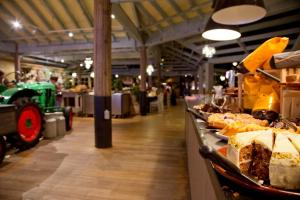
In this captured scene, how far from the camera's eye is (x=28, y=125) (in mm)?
5254

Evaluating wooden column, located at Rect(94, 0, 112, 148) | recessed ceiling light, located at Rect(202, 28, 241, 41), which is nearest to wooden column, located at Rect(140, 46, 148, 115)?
wooden column, located at Rect(94, 0, 112, 148)

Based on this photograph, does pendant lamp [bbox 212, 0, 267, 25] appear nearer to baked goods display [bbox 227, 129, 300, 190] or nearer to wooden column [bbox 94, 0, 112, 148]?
baked goods display [bbox 227, 129, 300, 190]

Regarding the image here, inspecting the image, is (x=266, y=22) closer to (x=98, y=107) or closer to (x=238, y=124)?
(x=98, y=107)

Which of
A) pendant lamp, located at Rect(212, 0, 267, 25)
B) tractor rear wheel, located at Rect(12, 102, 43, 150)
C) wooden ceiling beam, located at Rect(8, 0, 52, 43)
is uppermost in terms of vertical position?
wooden ceiling beam, located at Rect(8, 0, 52, 43)

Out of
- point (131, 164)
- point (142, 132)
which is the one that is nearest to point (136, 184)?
point (131, 164)

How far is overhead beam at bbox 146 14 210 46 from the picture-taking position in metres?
7.73

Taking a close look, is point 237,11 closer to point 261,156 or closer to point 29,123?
point 261,156

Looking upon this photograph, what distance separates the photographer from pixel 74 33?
1105 centimetres

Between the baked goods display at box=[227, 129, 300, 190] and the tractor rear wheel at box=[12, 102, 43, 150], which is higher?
the baked goods display at box=[227, 129, 300, 190]

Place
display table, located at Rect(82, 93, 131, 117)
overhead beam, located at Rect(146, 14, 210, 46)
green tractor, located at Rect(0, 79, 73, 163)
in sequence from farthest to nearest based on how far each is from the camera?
display table, located at Rect(82, 93, 131, 117) → overhead beam, located at Rect(146, 14, 210, 46) → green tractor, located at Rect(0, 79, 73, 163)

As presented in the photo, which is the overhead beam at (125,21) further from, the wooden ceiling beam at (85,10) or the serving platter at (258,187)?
the serving platter at (258,187)

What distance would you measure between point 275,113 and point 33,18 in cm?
1072

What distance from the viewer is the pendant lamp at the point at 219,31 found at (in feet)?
9.80

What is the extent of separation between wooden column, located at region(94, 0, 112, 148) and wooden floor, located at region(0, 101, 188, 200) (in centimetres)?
36
